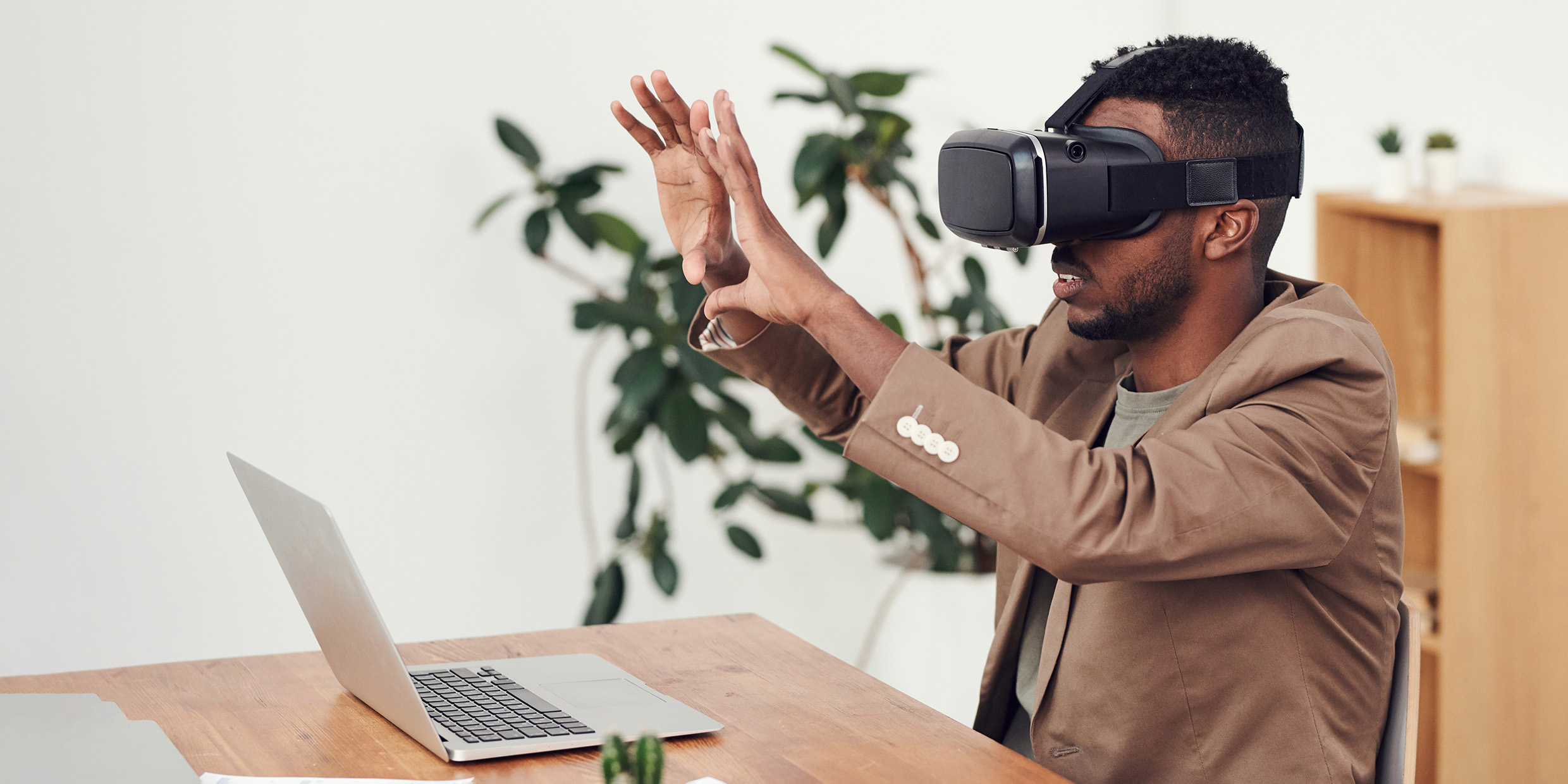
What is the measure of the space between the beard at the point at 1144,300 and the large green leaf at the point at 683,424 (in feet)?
4.69

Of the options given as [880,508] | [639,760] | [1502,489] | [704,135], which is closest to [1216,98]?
[704,135]

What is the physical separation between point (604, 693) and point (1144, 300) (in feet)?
2.12

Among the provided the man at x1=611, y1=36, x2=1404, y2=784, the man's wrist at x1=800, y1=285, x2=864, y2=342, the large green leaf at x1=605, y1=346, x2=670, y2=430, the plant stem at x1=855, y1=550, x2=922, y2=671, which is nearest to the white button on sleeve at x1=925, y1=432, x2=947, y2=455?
the man at x1=611, y1=36, x2=1404, y2=784

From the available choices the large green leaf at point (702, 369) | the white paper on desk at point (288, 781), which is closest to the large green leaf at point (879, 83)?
the large green leaf at point (702, 369)

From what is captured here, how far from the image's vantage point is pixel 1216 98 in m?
1.35

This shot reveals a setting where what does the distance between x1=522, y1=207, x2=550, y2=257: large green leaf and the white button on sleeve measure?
71.0 inches

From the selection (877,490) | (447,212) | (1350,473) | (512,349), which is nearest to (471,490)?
(512,349)

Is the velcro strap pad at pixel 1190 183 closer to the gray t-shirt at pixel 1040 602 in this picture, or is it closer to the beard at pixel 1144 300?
the beard at pixel 1144 300

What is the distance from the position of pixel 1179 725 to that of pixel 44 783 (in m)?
0.98

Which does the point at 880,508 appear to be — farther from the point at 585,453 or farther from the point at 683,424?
the point at 585,453

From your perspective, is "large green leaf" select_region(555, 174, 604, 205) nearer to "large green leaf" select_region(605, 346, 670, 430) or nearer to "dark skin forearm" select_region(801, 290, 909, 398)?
"large green leaf" select_region(605, 346, 670, 430)

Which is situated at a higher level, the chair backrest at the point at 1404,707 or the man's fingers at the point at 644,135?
the man's fingers at the point at 644,135

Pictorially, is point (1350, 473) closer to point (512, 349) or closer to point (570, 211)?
point (570, 211)

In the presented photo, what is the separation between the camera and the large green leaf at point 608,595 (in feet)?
9.40
